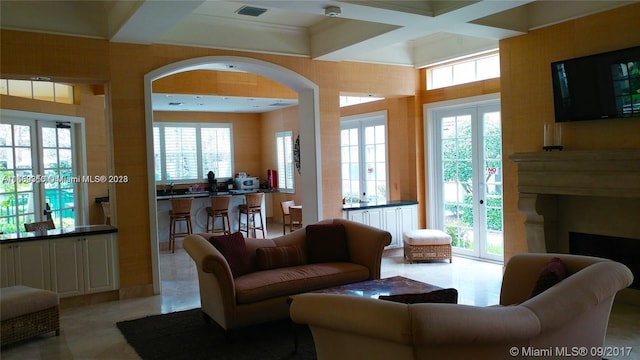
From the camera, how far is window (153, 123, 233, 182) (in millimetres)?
11164

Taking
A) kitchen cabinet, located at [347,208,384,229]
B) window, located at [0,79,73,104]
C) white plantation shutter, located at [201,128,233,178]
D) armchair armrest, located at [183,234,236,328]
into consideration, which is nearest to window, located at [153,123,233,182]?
white plantation shutter, located at [201,128,233,178]

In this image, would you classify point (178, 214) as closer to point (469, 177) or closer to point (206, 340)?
point (206, 340)

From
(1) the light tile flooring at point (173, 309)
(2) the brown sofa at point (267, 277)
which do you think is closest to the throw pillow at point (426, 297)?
(2) the brown sofa at point (267, 277)

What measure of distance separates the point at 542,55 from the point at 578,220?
6.11 feet

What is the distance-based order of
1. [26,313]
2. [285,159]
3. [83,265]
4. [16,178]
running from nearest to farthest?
[26,313]
[83,265]
[16,178]
[285,159]

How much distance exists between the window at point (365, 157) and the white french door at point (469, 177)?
1062 millimetres

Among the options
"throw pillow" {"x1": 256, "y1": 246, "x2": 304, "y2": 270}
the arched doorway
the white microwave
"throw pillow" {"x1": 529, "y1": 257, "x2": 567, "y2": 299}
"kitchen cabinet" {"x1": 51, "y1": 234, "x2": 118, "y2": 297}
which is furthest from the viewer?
the white microwave

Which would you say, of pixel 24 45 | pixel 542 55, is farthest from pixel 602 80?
pixel 24 45

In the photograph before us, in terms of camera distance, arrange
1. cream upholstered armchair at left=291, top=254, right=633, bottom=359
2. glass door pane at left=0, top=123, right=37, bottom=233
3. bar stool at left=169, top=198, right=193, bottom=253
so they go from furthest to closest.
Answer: bar stool at left=169, top=198, right=193, bottom=253
glass door pane at left=0, top=123, right=37, bottom=233
cream upholstered armchair at left=291, top=254, right=633, bottom=359

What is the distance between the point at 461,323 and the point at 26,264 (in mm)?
4667

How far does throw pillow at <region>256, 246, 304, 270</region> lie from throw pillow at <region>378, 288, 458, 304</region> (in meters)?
2.26

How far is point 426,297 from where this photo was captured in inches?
100

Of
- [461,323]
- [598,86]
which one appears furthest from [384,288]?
[598,86]

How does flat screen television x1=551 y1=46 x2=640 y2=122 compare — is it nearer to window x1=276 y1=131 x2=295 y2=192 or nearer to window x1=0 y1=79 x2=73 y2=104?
window x1=0 y1=79 x2=73 y2=104
